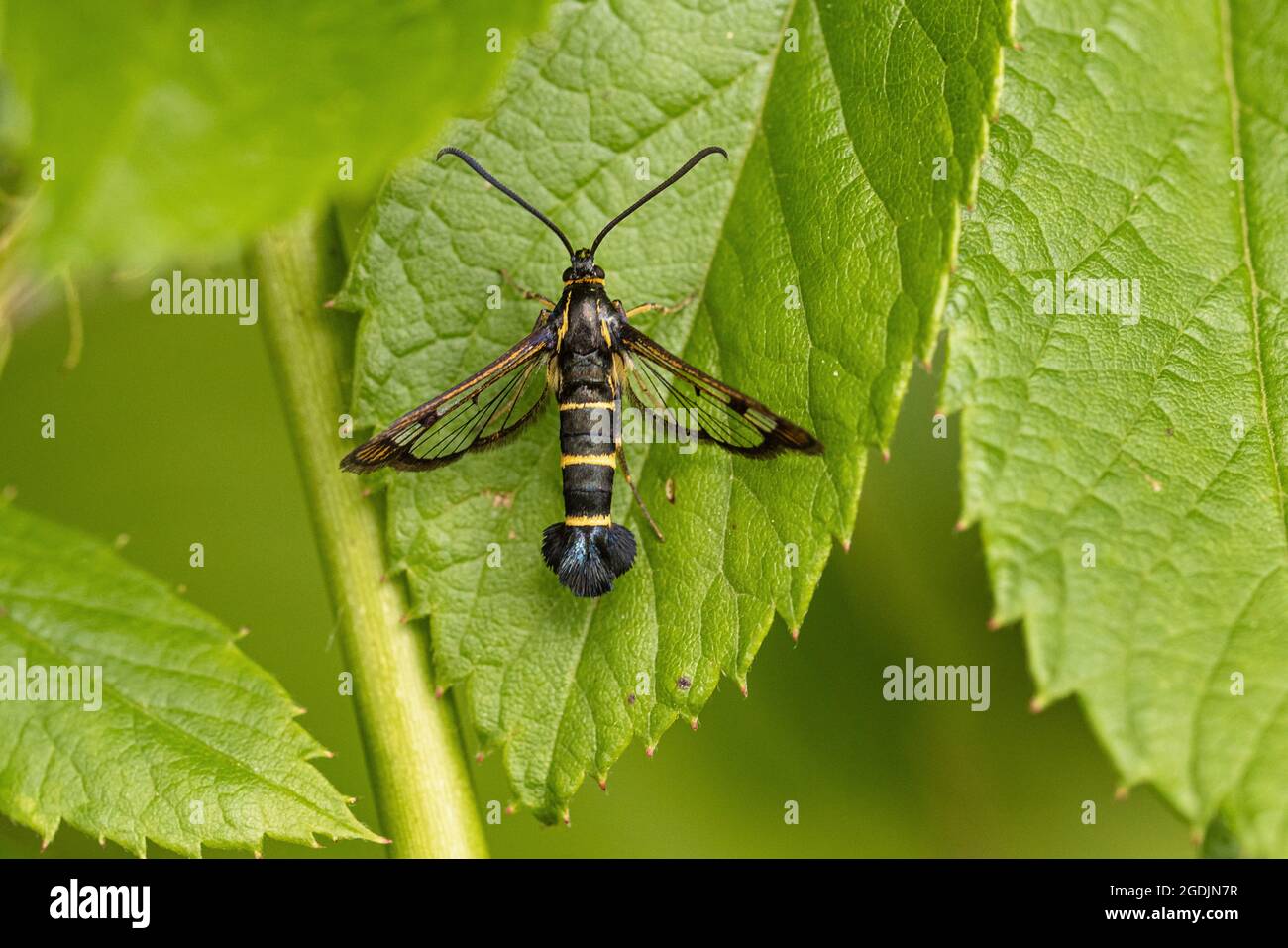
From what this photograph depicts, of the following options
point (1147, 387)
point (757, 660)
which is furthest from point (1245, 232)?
point (757, 660)

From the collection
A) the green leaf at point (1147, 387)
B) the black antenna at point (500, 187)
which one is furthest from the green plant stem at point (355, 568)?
the green leaf at point (1147, 387)

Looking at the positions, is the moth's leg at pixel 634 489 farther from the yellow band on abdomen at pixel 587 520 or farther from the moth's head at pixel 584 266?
the moth's head at pixel 584 266

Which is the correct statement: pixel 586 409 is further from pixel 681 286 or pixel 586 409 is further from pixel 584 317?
pixel 681 286

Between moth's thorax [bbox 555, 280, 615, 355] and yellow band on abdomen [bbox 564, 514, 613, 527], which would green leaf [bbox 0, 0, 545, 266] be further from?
moth's thorax [bbox 555, 280, 615, 355]

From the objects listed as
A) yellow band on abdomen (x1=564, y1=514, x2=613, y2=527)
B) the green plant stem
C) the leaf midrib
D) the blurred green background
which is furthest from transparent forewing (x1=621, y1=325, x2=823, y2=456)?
the blurred green background
